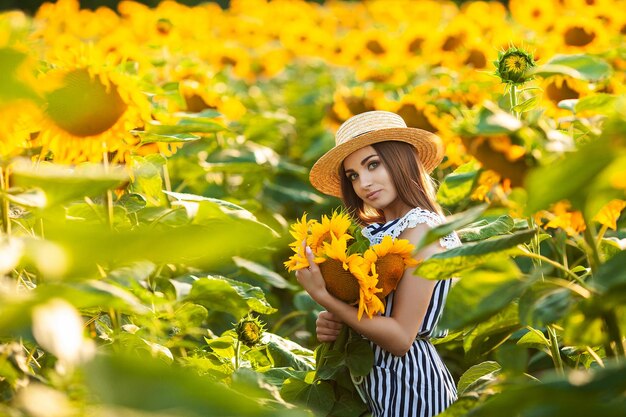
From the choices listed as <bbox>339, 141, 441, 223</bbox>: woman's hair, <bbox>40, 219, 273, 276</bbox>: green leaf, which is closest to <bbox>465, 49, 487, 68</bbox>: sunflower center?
<bbox>339, 141, 441, 223</bbox>: woman's hair

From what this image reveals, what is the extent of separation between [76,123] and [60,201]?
1.77ft

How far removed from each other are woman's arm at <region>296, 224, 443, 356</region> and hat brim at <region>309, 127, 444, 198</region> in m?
0.34

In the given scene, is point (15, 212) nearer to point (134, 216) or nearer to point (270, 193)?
point (134, 216)

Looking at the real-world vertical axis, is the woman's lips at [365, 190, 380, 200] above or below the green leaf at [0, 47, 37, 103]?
below

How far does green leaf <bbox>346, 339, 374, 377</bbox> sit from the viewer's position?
1.71 meters

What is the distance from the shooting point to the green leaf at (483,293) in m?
1.06

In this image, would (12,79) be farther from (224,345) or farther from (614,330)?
(224,345)

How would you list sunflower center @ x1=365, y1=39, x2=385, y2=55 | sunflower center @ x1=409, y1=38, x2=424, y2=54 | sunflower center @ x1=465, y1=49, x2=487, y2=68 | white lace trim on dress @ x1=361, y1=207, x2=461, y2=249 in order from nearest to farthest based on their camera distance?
1. white lace trim on dress @ x1=361, y1=207, x2=461, y2=249
2. sunflower center @ x1=465, y1=49, x2=487, y2=68
3. sunflower center @ x1=409, y1=38, x2=424, y2=54
4. sunflower center @ x1=365, y1=39, x2=385, y2=55

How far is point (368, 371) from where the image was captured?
1.71 m

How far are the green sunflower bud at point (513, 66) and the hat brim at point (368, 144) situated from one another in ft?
0.72

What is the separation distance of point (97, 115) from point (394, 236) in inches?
25.1

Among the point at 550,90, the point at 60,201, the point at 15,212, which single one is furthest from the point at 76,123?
the point at 550,90

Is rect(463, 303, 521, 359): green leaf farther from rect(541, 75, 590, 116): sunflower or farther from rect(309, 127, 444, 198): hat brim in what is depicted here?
rect(541, 75, 590, 116): sunflower

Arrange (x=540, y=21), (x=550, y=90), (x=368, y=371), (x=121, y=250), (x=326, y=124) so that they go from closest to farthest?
1. (x=121, y=250)
2. (x=368, y=371)
3. (x=550, y=90)
4. (x=326, y=124)
5. (x=540, y=21)
